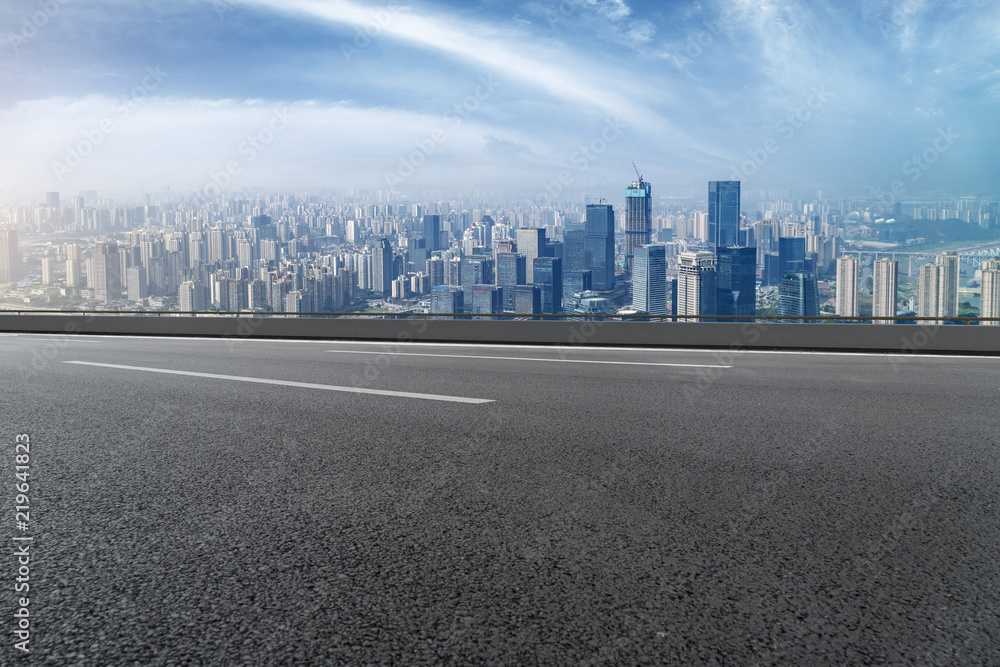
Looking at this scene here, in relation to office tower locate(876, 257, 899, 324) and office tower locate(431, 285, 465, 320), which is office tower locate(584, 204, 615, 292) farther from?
office tower locate(876, 257, 899, 324)

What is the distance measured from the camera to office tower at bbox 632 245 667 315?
17.6 m

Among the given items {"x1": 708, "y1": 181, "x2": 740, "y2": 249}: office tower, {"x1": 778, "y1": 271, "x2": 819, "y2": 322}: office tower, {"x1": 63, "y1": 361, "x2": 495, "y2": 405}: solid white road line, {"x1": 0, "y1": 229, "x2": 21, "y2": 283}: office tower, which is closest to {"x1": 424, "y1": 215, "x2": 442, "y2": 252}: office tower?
{"x1": 708, "y1": 181, "x2": 740, "y2": 249}: office tower

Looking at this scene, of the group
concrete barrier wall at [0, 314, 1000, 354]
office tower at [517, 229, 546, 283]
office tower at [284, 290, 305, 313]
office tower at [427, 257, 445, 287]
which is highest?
office tower at [517, 229, 546, 283]

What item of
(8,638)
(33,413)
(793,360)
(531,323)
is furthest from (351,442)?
(531,323)

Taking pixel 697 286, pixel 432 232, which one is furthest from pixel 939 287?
pixel 432 232

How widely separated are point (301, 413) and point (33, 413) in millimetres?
3001

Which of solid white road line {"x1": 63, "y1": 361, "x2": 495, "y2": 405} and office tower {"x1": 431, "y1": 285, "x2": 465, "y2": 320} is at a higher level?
office tower {"x1": 431, "y1": 285, "x2": 465, "y2": 320}

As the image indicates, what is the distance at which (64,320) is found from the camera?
2289 centimetres

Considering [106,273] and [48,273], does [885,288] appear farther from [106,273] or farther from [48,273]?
[48,273]

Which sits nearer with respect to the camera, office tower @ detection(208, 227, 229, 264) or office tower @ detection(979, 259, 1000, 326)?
office tower @ detection(979, 259, 1000, 326)

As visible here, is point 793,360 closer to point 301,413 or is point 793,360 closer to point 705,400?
point 705,400

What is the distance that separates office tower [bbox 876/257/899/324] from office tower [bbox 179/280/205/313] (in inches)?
740

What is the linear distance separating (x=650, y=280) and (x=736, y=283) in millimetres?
2309

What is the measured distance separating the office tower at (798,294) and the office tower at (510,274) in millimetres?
6497
